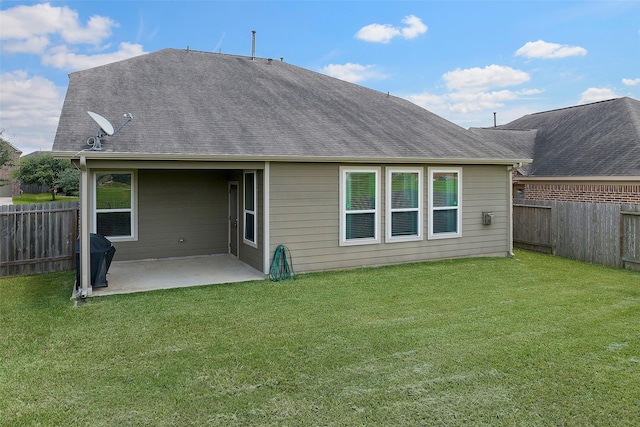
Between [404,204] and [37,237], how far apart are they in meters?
7.66

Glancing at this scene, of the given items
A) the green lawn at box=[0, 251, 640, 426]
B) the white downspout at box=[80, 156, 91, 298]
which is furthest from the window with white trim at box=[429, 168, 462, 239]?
the white downspout at box=[80, 156, 91, 298]

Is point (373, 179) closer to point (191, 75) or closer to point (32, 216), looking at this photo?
point (191, 75)

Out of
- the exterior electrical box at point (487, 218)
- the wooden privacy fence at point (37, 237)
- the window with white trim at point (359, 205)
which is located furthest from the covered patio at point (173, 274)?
the exterior electrical box at point (487, 218)

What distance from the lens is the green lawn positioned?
3.48 meters

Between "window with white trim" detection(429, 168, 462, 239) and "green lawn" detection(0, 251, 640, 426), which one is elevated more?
"window with white trim" detection(429, 168, 462, 239)

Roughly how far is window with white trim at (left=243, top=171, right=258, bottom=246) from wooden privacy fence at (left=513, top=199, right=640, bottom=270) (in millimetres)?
7657

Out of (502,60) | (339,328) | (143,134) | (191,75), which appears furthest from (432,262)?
(502,60)

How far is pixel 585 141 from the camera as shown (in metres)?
15.1

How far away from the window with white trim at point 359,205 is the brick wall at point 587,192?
7.44 meters

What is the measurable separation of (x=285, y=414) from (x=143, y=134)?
6106mm

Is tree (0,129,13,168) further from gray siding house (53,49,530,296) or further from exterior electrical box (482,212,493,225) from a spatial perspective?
exterior electrical box (482,212,493,225)

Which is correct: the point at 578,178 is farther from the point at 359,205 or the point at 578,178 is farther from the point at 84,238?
the point at 84,238

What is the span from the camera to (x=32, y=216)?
28.6 feet

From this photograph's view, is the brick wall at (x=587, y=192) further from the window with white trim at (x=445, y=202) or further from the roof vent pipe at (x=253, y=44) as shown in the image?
the roof vent pipe at (x=253, y=44)
